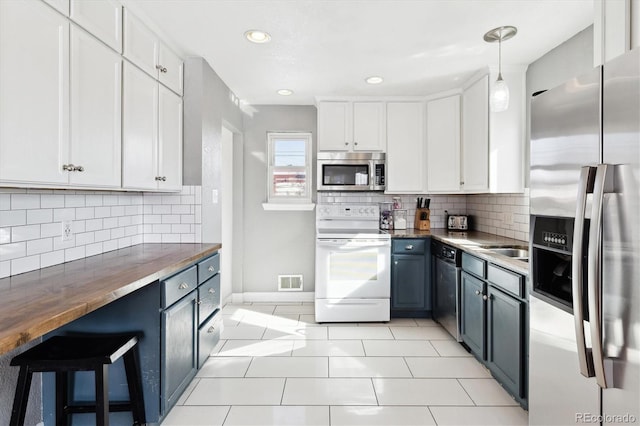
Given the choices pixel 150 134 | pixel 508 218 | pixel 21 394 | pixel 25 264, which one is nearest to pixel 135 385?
pixel 21 394

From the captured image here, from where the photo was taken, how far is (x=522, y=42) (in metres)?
2.57

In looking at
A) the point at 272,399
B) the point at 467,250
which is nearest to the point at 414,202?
the point at 467,250

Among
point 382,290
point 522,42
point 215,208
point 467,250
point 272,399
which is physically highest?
point 522,42

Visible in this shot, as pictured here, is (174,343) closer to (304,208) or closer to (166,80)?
(166,80)

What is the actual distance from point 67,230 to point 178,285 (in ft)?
2.36

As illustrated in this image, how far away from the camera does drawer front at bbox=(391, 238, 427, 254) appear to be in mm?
3629

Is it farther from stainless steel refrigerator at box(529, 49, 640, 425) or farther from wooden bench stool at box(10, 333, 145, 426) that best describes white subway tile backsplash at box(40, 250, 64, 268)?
stainless steel refrigerator at box(529, 49, 640, 425)

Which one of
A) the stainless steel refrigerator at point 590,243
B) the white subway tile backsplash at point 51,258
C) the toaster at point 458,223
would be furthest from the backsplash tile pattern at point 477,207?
the white subway tile backsplash at point 51,258

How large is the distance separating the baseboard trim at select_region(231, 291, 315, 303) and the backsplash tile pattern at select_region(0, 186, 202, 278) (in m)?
1.70

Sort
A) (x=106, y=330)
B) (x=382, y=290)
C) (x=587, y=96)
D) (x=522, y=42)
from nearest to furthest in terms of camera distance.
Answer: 1. (x=587, y=96)
2. (x=106, y=330)
3. (x=522, y=42)
4. (x=382, y=290)

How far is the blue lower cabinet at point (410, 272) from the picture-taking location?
363 cm

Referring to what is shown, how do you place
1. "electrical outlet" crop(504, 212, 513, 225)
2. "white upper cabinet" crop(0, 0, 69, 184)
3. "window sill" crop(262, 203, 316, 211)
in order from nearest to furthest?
"white upper cabinet" crop(0, 0, 69, 184) → "electrical outlet" crop(504, 212, 513, 225) → "window sill" crop(262, 203, 316, 211)

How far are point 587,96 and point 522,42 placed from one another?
1685mm

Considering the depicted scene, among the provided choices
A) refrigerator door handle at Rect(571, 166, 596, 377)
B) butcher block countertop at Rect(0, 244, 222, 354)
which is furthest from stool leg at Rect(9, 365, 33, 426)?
refrigerator door handle at Rect(571, 166, 596, 377)
